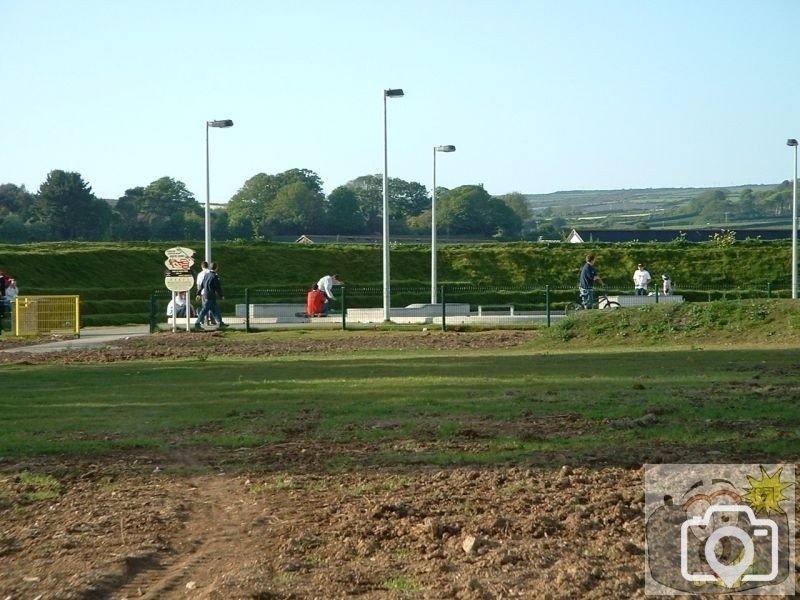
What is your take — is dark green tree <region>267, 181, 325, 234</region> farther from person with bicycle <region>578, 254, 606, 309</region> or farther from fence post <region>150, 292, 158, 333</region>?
person with bicycle <region>578, 254, 606, 309</region>

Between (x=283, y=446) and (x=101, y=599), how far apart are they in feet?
16.8

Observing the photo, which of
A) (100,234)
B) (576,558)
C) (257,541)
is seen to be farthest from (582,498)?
(100,234)

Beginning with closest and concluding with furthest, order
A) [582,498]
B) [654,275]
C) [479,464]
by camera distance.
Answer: [582,498] < [479,464] < [654,275]

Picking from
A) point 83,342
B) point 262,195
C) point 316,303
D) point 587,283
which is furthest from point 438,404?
point 262,195

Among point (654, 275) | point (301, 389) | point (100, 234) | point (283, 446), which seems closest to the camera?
point (283, 446)

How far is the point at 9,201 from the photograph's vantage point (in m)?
127

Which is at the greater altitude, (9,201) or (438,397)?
(9,201)

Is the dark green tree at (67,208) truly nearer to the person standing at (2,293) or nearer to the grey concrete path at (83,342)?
the person standing at (2,293)

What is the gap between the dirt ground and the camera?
22.8ft

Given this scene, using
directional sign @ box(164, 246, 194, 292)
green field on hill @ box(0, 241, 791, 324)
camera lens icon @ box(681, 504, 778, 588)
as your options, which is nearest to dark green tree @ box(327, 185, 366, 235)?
green field on hill @ box(0, 241, 791, 324)

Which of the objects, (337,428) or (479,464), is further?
(337,428)

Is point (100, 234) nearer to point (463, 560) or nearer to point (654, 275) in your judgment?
point (654, 275)

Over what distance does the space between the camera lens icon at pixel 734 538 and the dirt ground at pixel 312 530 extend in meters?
0.33

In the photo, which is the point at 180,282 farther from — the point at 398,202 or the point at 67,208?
the point at 398,202
